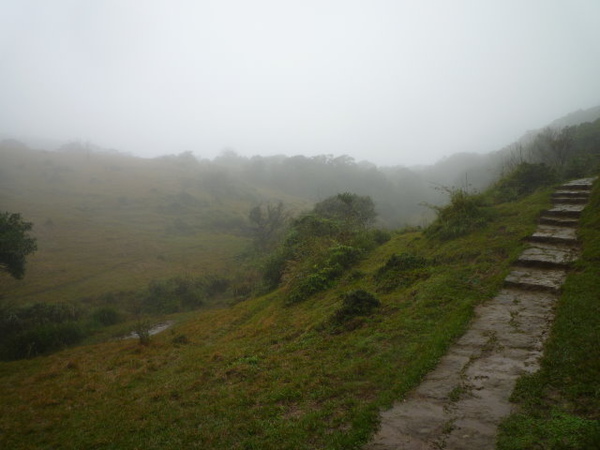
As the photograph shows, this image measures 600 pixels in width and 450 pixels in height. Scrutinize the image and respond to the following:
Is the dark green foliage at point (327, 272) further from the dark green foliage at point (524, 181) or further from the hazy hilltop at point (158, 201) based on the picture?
the dark green foliage at point (524, 181)

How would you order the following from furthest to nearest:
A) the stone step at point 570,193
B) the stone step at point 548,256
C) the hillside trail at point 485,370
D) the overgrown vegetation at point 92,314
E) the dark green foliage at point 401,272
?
1. the overgrown vegetation at point 92,314
2. the stone step at point 570,193
3. the dark green foliage at point 401,272
4. the stone step at point 548,256
5. the hillside trail at point 485,370

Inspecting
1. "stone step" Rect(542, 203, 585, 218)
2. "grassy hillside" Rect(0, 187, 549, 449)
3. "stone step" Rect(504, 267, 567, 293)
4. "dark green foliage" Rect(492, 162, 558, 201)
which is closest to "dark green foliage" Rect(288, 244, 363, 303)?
"grassy hillside" Rect(0, 187, 549, 449)

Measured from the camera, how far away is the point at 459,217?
48.1 ft

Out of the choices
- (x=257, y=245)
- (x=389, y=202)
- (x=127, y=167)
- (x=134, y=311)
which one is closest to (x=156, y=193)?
(x=127, y=167)

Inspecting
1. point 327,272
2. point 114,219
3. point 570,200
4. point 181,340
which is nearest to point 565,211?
point 570,200

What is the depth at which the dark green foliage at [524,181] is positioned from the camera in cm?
1794

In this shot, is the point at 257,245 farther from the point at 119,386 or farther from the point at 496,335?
the point at 496,335

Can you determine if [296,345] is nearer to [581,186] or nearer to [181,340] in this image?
[181,340]

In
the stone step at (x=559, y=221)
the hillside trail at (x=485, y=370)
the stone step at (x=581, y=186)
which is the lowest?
the hillside trail at (x=485, y=370)

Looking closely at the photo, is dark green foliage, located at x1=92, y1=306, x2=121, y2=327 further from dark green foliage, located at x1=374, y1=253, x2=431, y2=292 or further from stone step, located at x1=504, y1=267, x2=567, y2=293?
stone step, located at x1=504, y1=267, x2=567, y2=293

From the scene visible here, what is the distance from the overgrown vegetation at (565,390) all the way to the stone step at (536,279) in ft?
3.11

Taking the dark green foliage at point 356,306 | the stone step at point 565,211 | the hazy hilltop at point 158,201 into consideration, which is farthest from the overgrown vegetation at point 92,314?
the stone step at point 565,211

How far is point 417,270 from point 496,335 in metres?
5.37

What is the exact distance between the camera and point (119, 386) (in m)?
10.2
